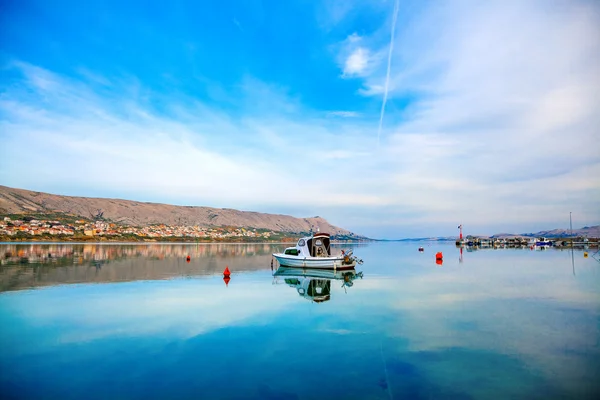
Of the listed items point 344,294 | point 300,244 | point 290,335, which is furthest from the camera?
point 300,244

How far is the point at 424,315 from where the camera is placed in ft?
65.4

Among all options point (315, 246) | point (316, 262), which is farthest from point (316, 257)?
point (315, 246)

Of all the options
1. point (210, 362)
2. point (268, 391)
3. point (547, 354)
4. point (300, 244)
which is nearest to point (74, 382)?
point (210, 362)

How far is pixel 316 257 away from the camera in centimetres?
4781

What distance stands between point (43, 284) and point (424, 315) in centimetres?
2984

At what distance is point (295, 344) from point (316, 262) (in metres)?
33.8

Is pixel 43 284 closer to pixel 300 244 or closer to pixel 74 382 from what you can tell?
pixel 74 382

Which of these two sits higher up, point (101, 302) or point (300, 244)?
point (300, 244)

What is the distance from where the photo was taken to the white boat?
46562 mm

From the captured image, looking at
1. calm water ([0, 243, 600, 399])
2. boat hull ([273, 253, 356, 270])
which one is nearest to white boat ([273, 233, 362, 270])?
boat hull ([273, 253, 356, 270])

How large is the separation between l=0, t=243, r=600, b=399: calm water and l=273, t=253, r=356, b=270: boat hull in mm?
17969

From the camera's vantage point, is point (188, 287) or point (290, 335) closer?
point (290, 335)

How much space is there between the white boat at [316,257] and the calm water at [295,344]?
18.3 metres

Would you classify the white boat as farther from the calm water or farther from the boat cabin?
the calm water
